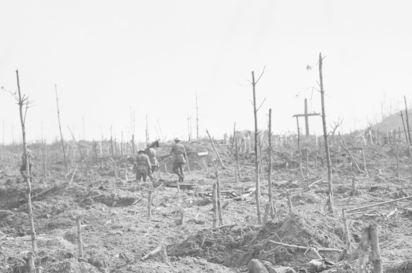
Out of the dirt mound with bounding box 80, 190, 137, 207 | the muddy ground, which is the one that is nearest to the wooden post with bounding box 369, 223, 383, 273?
the muddy ground

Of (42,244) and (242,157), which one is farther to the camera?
(242,157)

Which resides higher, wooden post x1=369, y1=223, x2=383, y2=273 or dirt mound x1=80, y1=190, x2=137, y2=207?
wooden post x1=369, y1=223, x2=383, y2=273

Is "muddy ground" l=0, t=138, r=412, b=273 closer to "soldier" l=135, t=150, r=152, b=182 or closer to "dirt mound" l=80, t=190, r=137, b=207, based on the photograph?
"dirt mound" l=80, t=190, r=137, b=207

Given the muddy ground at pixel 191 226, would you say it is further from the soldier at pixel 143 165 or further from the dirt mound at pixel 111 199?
the soldier at pixel 143 165

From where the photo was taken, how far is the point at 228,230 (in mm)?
10781

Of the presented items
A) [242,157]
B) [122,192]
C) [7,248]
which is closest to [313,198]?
[122,192]

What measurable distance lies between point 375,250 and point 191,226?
777cm

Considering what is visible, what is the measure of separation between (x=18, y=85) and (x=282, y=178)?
15887 mm

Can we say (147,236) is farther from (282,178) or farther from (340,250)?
(282,178)

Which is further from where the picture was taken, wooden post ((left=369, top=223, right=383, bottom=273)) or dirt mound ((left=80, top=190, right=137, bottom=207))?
dirt mound ((left=80, top=190, right=137, bottom=207))

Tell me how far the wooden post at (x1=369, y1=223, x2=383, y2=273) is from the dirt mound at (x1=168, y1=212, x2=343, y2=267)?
9.75 ft

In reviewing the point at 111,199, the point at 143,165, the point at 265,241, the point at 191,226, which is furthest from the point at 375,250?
the point at 143,165

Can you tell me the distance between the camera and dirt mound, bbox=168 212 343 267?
937 centimetres

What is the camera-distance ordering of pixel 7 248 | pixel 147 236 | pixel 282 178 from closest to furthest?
1. pixel 7 248
2. pixel 147 236
3. pixel 282 178
